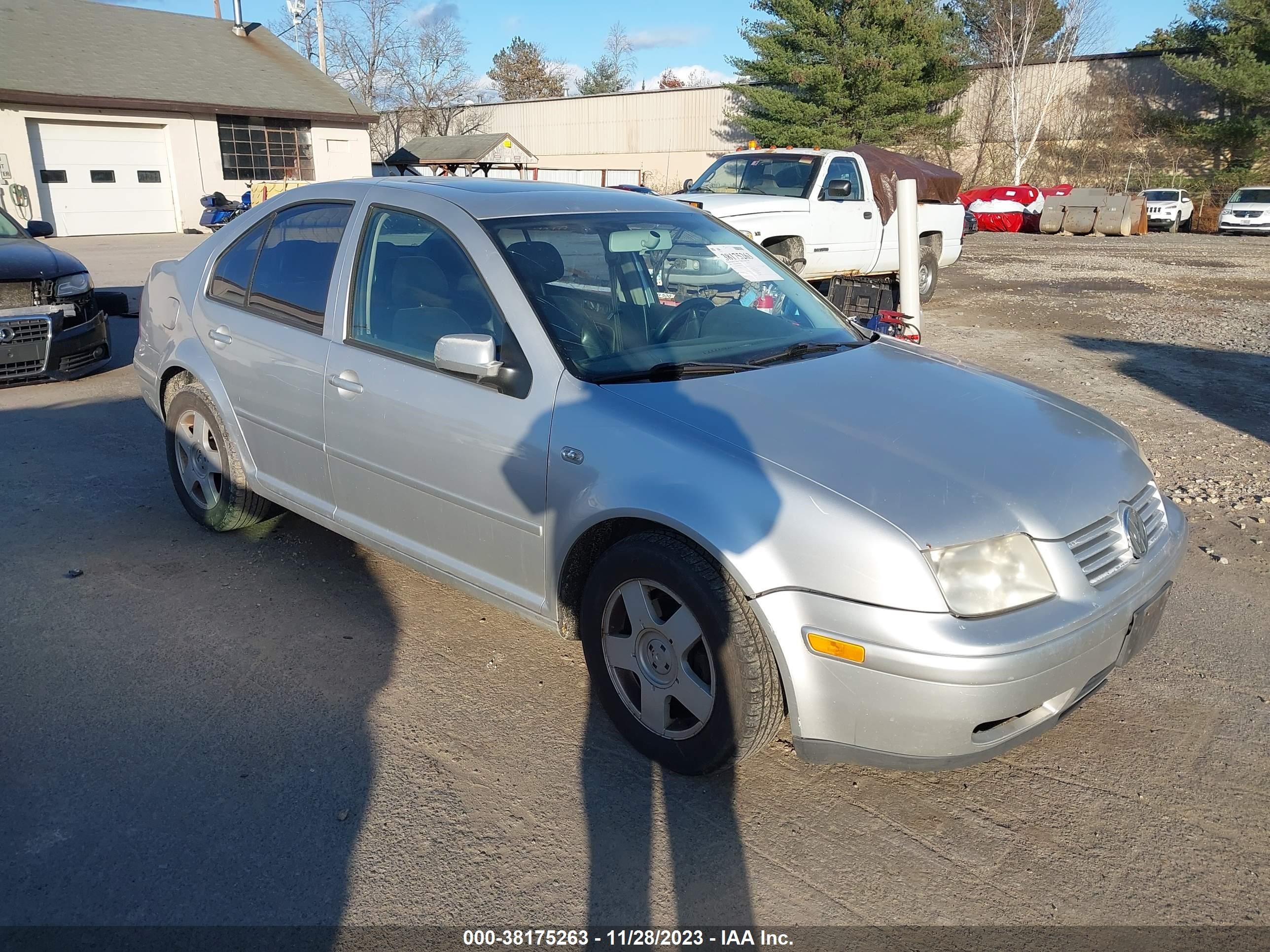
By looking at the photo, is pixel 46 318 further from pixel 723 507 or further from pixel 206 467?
pixel 723 507

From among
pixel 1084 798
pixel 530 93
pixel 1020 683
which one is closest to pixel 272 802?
pixel 1020 683

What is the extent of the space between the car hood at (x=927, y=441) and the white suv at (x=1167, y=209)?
34.5m

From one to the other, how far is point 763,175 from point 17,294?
26.0ft

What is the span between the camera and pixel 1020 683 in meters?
2.59

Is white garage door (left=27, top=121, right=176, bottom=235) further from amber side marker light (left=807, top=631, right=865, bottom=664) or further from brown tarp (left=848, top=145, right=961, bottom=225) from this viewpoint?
amber side marker light (left=807, top=631, right=865, bottom=664)

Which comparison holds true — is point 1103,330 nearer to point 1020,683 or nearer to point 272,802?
point 1020,683

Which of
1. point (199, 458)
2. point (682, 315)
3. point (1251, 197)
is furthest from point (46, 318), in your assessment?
point (1251, 197)

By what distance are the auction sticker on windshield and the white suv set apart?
3383 centimetres

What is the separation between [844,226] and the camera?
1188 cm

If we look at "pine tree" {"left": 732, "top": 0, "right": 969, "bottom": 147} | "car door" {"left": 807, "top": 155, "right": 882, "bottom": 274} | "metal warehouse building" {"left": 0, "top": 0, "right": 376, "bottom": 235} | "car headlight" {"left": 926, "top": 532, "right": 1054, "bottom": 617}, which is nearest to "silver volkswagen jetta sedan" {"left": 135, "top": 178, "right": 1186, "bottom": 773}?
"car headlight" {"left": 926, "top": 532, "right": 1054, "bottom": 617}

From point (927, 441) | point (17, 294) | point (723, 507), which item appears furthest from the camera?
point (17, 294)

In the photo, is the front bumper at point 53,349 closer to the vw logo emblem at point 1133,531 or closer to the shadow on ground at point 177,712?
the shadow on ground at point 177,712

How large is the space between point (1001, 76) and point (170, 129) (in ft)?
113

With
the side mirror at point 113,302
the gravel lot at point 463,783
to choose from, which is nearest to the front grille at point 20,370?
the side mirror at point 113,302
